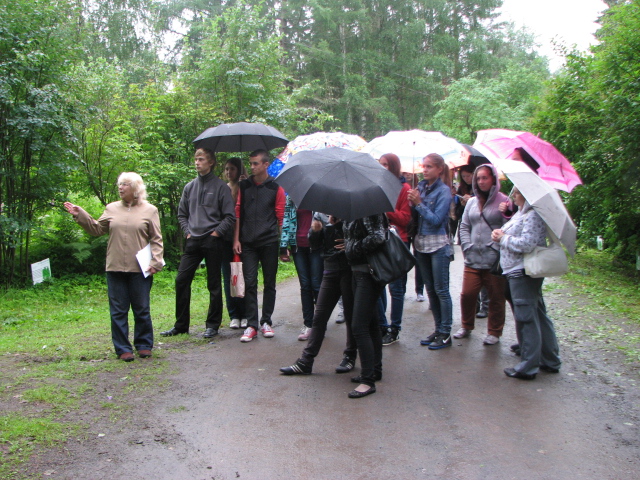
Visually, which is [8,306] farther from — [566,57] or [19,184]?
[566,57]

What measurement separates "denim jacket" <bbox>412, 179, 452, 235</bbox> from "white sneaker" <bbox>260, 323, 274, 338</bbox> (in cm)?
213

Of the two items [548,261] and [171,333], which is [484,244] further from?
[171,333]

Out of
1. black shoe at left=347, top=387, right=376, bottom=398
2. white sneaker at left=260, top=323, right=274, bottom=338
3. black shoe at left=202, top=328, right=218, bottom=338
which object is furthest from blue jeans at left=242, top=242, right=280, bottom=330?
black shoe at left=347, top=387, right=376, bottom=398

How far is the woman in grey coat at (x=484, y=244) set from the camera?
6441mm

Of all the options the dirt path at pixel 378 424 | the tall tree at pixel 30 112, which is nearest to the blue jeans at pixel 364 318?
the dirt path at pixel 378 424

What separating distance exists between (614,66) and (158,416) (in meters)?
10.2

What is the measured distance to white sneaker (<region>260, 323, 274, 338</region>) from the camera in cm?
697

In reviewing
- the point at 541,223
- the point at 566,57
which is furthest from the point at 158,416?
the point at 566,57

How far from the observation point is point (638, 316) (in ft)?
26.9

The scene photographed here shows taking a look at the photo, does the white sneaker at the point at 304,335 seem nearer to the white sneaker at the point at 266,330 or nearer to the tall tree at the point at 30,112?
the white sneaker at the point at 266,330

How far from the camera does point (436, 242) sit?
6.61 meters

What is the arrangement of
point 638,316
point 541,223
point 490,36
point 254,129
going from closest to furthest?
point 541,223, point 254,129, point 638,316, point 490,36

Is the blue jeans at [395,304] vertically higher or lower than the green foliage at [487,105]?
lower

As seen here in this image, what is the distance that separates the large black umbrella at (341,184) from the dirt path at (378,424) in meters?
1.62
